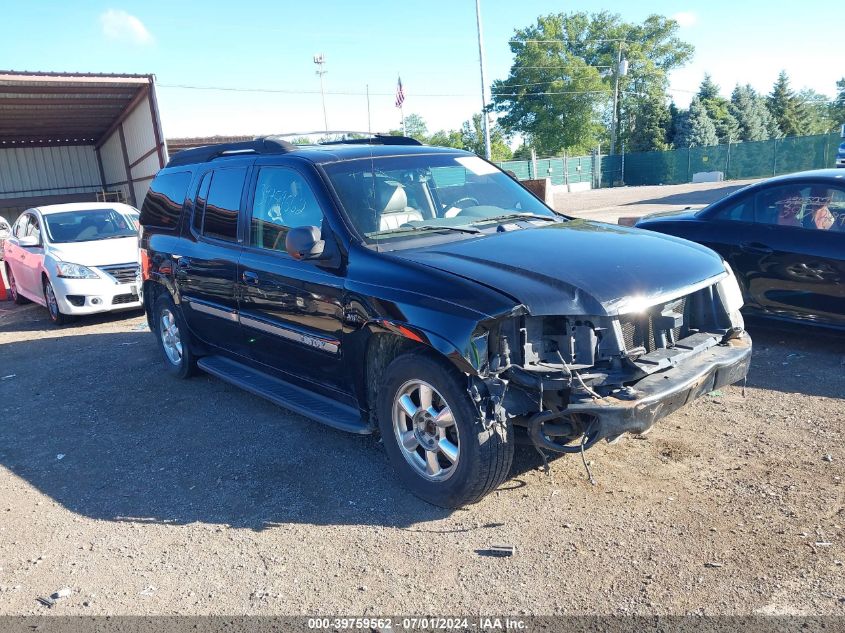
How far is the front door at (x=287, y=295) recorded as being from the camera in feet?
14.2

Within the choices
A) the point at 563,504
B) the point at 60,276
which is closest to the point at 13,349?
the point at 60,276

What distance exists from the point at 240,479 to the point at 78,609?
51.7 inches

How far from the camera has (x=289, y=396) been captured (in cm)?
475

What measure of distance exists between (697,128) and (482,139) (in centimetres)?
2087

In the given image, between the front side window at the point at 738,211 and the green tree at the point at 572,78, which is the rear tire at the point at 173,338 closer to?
the front side window at the point at 738,211

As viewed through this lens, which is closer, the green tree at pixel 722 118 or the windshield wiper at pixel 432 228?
the windshield wiper at pixel 432 228

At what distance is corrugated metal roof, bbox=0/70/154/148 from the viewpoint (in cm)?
1919

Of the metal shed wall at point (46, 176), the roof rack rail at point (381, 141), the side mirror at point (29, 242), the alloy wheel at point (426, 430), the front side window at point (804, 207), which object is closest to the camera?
the alloy wheel at point (426, 430)

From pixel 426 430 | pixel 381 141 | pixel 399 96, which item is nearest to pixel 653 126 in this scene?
pixel 399 96

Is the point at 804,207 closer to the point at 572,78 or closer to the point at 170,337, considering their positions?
the point at 170,337

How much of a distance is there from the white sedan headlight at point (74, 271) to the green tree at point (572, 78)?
190 feet

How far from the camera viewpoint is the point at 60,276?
948 cm

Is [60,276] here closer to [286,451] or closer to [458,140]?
[286,451]

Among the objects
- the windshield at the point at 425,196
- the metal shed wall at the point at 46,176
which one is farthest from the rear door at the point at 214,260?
the metal shed wall at the point at 46,176
